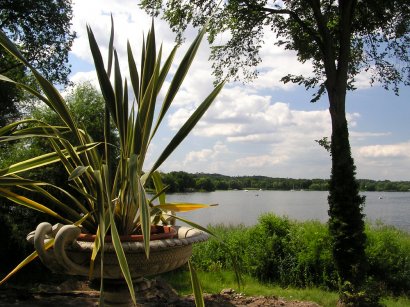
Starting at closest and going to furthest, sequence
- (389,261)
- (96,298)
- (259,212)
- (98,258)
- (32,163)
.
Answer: (98,258) → (32,163) → (96,298) → (389,261) → (259,212)

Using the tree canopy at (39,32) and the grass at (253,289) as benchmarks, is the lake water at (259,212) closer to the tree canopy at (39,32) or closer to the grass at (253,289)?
the grass at (253,289)

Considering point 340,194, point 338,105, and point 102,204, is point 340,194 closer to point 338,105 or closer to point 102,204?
point 338,105

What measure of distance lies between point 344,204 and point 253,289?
167 centimetres

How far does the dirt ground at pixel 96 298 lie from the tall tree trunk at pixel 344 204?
40.3 inches

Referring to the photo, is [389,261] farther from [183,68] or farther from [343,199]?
[183,68]

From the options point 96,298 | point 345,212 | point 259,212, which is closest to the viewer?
point 96,298

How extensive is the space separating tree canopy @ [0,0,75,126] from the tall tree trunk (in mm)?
6404

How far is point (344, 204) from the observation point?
5.74m

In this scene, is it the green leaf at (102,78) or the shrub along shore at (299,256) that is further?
the shrub along shore at (299,256)

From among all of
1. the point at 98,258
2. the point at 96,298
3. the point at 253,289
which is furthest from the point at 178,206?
the point at 253,289

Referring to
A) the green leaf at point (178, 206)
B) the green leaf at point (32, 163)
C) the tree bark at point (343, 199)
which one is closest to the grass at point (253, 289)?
the tree bark at point (343, 199)

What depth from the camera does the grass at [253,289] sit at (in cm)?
535

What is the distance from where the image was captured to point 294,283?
6461 millimetres

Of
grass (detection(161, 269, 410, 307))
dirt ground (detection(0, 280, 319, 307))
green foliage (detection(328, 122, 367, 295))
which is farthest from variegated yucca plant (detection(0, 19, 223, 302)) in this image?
green foliage (detection(328, 122, 367, 295))
